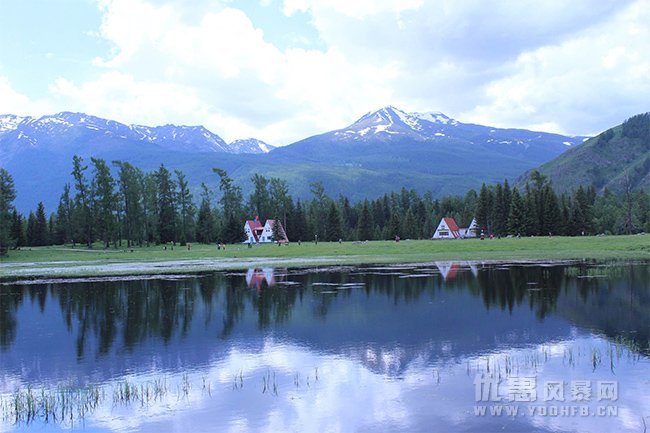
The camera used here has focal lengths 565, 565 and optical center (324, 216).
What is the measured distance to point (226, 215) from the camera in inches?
6014

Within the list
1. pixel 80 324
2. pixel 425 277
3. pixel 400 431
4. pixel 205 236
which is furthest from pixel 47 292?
pixel 205 236

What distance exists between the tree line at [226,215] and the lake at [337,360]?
3069 inches

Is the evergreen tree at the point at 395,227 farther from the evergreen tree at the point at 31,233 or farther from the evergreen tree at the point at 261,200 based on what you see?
the evergreen tree at the point at 31,233

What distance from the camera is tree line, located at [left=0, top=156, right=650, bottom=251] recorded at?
11638cm

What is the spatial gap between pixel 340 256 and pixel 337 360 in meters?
62.6

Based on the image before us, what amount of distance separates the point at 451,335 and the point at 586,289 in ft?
55.0

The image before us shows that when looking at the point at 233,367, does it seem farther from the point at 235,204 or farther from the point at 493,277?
the point at 235,204

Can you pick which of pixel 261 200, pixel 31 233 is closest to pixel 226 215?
pixel 261 200

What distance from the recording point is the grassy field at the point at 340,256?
221ft

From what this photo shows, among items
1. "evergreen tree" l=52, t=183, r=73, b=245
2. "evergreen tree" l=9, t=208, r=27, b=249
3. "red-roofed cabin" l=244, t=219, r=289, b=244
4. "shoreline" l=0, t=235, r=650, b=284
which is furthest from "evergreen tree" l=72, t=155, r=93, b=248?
"red-roofed cabin" l=244, t=219, r=289, b=244

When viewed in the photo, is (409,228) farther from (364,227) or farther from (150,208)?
(150,208)

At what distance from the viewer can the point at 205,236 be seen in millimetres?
142250

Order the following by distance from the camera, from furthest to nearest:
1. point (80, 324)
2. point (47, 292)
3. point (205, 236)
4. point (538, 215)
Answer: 1. point (205, 236)
2. point (538, 215)
3. point (47, 292)
4. point (80, 324)

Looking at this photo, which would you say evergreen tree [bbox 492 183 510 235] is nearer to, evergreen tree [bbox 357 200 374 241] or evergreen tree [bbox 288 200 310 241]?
evergreen tree [bbox 357 200 374 241]
